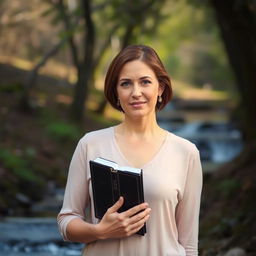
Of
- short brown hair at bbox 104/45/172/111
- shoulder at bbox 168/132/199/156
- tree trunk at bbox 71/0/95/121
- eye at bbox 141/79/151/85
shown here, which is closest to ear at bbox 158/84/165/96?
short brown hair at bbox 104/45/172/111

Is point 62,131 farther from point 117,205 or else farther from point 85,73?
point 117,205

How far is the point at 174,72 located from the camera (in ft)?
285

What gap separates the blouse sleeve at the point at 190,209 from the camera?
359cm

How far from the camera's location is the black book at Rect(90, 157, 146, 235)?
3303mm

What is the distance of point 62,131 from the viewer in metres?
26.4

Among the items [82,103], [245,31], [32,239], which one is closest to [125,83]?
[245,31]

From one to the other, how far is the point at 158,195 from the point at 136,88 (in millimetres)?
502

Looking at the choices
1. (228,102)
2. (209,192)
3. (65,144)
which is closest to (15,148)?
(65,144)

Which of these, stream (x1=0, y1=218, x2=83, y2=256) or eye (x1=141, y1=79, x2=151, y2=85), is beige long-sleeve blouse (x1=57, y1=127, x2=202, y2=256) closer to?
eye (x1=141, y1=79, x2=151, y2=85)

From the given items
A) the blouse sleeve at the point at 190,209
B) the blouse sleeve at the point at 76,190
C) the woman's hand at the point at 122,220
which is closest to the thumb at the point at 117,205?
the woman's hand at the point at 122,220

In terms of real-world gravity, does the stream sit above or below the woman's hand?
below

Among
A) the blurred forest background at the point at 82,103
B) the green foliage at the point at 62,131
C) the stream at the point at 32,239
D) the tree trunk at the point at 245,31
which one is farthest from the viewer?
the green foliage at the point at 62,131

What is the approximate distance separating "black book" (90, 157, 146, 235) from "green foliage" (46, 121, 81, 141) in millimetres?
22484

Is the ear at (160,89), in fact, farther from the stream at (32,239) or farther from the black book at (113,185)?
the stream at (32,239)
